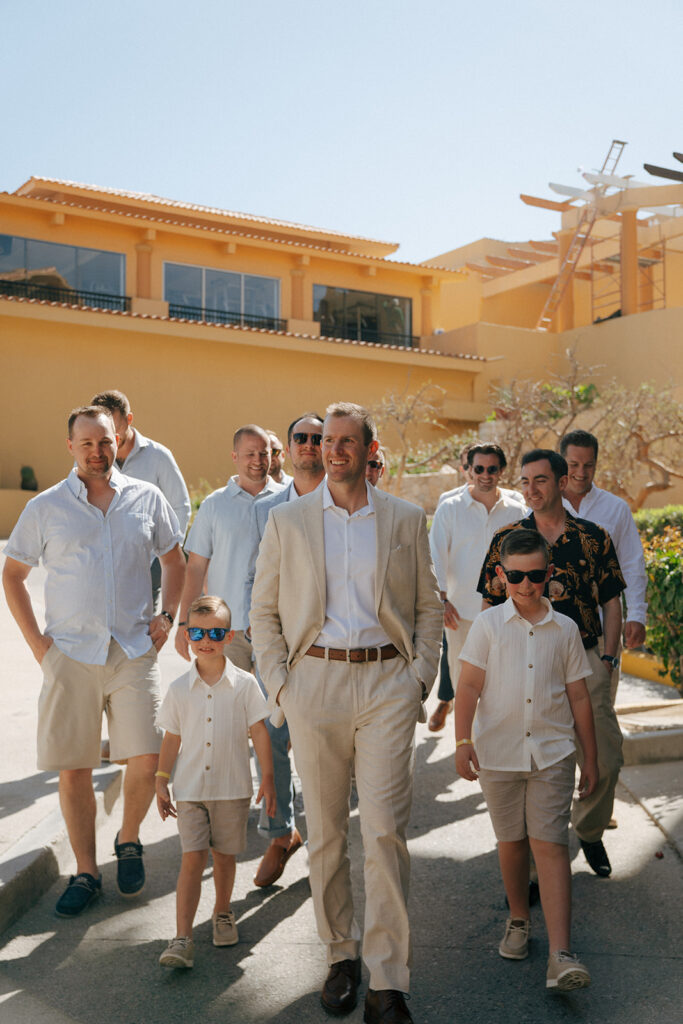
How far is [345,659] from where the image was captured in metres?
3.89

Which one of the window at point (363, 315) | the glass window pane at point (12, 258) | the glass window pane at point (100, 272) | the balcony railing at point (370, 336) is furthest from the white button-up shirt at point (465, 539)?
the window at point (363, 315)

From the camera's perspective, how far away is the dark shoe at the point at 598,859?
500 centimetres

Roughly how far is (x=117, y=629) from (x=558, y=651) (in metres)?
2.09

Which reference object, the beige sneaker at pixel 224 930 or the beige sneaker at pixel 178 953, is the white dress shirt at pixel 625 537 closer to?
the beige sneaker at pixel 224 930

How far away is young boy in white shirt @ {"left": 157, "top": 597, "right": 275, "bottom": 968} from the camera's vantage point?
429cm

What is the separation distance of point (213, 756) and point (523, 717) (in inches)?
51.7

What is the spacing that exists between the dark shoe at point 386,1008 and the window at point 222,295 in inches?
995

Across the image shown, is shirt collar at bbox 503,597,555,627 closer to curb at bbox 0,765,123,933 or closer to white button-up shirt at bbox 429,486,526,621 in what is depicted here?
white button-up shirt at bbox 429,486,526,621

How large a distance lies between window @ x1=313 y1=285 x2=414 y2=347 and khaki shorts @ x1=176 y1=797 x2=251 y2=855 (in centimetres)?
2610

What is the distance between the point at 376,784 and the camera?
3818 mm

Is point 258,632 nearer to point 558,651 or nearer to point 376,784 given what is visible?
point 376,784

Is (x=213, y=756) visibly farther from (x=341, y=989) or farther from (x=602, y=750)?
(x=602, y=750)

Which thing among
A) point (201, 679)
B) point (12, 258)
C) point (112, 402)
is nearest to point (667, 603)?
point (112, 402)

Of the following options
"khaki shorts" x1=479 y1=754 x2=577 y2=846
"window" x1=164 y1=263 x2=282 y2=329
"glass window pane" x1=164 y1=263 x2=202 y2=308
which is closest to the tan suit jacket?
"khaki shorts" x1=479 y1=754 x2=577 y2=846
